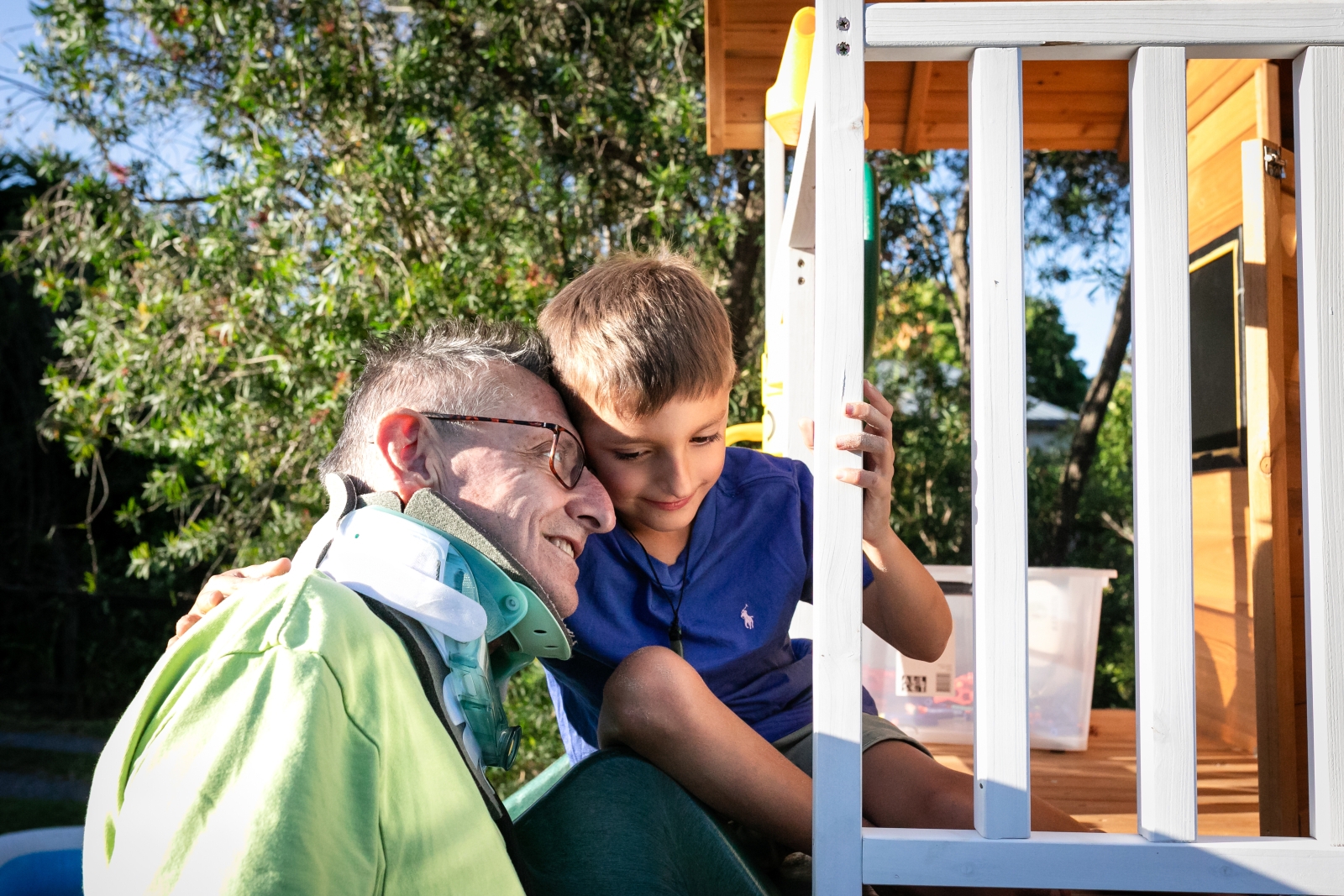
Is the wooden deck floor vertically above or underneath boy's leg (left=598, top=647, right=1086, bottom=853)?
underneath

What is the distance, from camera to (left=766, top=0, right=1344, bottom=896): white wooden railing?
1.12m

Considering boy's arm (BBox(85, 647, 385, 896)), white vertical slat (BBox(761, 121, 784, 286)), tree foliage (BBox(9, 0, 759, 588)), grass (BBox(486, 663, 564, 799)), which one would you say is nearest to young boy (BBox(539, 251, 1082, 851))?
boy's arm (BBox(85, 647, 385, 896))

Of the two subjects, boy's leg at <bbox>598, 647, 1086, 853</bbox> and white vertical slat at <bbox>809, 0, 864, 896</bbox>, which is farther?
boy's leg at <bbox>598, 647, 1086, 853</bbox>

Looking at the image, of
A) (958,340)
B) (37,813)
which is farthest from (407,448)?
(958,340)

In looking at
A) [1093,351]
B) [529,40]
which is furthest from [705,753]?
[1093,351]

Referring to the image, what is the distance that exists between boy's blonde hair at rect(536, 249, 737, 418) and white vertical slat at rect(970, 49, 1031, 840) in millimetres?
554

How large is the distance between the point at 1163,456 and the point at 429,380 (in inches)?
35.6

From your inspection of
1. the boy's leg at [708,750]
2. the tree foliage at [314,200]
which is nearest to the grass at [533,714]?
the tree foliage at [314,200]

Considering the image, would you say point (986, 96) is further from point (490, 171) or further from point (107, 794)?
point (490, 171)

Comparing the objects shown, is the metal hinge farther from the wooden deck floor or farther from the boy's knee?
the boy's knee

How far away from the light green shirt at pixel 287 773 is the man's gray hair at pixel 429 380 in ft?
1.36

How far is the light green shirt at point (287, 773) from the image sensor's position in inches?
30.9

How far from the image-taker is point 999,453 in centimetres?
114

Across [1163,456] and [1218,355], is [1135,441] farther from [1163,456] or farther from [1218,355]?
[1218,355]
